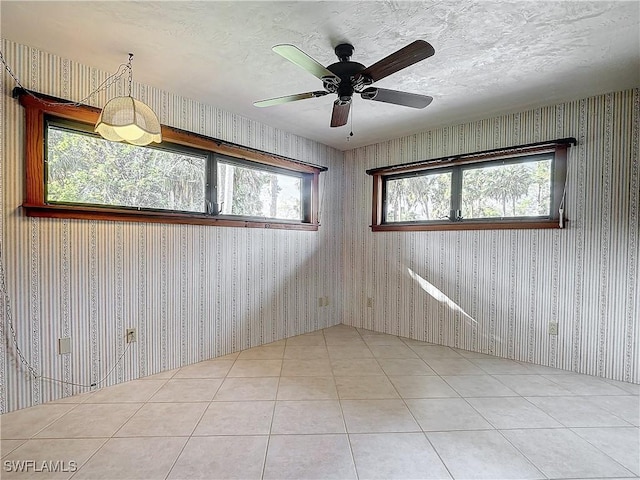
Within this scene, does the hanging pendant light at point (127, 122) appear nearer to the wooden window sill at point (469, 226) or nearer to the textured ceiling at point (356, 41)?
the textured ceiling at point (356, 41)

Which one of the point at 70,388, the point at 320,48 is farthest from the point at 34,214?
the point at 320,48

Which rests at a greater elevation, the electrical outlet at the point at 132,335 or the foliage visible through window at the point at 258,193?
the foliage visible through window at the point at 258,193

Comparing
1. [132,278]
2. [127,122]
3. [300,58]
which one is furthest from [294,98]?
[132,278]

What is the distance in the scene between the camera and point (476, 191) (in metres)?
3.33

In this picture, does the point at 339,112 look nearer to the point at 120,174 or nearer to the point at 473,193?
the point at 120,174

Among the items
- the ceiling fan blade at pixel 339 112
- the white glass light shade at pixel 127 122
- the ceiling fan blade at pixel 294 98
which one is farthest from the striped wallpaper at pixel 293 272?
the ceiling fan blade at pixel 339 112

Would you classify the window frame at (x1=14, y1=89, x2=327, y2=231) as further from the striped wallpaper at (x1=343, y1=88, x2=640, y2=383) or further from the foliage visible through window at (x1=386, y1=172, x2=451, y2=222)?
the striped wallpaper at (x1=343, y1=88, x2=640, y2=383)

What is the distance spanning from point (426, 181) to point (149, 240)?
116 inches

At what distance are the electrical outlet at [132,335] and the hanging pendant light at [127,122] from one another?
1441 mm

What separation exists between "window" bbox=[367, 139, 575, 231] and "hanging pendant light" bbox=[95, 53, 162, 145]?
2653mm

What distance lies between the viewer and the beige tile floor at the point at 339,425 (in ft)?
→ 5.13

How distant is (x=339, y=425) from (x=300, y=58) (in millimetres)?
2065

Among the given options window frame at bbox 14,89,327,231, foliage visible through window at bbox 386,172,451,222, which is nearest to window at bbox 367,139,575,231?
foliage visible through window at bbox 386,172,451,222

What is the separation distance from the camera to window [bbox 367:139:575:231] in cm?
291
